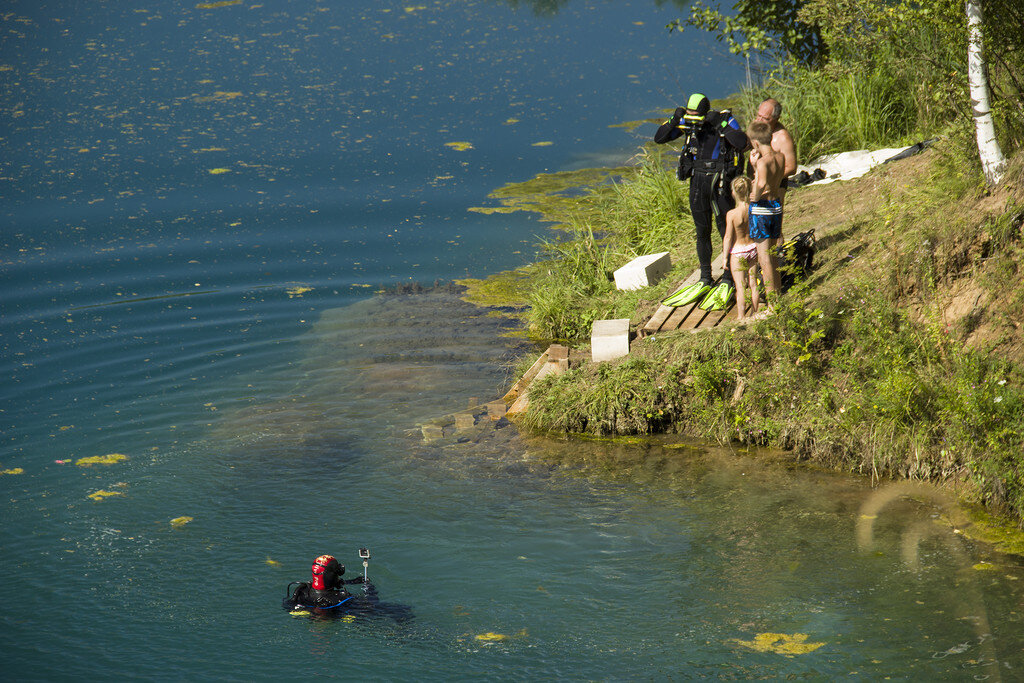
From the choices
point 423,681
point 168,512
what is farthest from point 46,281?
point 423,681

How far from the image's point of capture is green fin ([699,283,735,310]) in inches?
369

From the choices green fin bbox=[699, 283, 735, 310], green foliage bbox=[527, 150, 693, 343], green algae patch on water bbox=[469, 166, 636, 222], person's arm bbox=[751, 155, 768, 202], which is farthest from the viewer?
green algae patch on water bbox=[469, 166, 636, 222]

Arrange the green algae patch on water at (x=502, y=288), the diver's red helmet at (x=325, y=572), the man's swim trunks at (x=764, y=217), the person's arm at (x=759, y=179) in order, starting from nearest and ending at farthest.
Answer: the diver's red helmet at (x=325, y=572)
the person's arm at (x=759, y=179)
the man's swim trunks at (x=764, y=217)
the green algae patch on water at (x=502, y=288)

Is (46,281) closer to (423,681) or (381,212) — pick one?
(381,212)

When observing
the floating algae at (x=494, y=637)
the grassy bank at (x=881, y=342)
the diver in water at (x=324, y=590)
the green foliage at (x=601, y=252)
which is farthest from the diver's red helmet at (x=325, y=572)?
the green foliage at (x=601, y=252)

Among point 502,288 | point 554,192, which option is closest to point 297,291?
point 502,288

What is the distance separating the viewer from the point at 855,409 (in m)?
7.98

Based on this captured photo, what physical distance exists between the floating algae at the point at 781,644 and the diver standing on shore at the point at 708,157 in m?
4.03

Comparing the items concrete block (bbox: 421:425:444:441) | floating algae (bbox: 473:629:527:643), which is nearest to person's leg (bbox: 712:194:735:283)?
concrete block (bbox: 421:425:444:441)

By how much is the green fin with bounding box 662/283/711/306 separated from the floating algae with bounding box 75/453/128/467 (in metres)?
5.52

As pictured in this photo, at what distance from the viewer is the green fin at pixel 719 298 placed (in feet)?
30.7

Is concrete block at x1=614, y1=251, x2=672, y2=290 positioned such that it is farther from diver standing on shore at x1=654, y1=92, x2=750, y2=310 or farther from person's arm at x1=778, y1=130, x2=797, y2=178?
person's arm at x1=778, y1=130, x2=797, y2=178

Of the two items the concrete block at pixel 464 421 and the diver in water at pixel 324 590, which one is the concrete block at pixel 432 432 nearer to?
the concrete block at pixel 464 421

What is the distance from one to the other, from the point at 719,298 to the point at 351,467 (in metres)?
3.92
